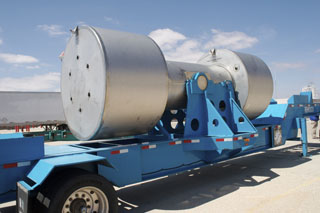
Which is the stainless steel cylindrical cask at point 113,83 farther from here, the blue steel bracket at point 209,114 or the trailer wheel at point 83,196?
the trailer wheel at point 83,196

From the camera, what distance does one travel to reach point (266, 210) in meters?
4.66

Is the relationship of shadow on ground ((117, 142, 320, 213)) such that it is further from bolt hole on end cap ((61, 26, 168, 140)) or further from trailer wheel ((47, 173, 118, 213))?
bolt hole on end cap ((61, 26, 168, 140))

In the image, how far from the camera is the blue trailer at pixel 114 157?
12.2 ft

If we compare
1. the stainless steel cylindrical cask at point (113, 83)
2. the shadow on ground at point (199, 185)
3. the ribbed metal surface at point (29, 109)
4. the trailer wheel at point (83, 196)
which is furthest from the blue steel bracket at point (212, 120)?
the ribbed metal surface at point (29, 109)

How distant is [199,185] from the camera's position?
253 inches

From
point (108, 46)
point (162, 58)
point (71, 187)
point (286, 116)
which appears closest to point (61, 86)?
point (108, 46)

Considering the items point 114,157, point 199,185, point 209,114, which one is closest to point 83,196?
point 114,157

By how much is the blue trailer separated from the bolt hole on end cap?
427 mm

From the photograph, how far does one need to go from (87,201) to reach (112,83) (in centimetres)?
183

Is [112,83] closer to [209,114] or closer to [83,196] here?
[83,196]

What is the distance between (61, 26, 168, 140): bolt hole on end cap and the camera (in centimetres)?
464

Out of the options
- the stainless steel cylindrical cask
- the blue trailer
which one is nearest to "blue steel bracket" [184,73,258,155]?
the blue trailer

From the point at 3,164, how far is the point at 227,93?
508cm

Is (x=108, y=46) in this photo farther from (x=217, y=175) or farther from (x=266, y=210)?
(x=217, y=175)
